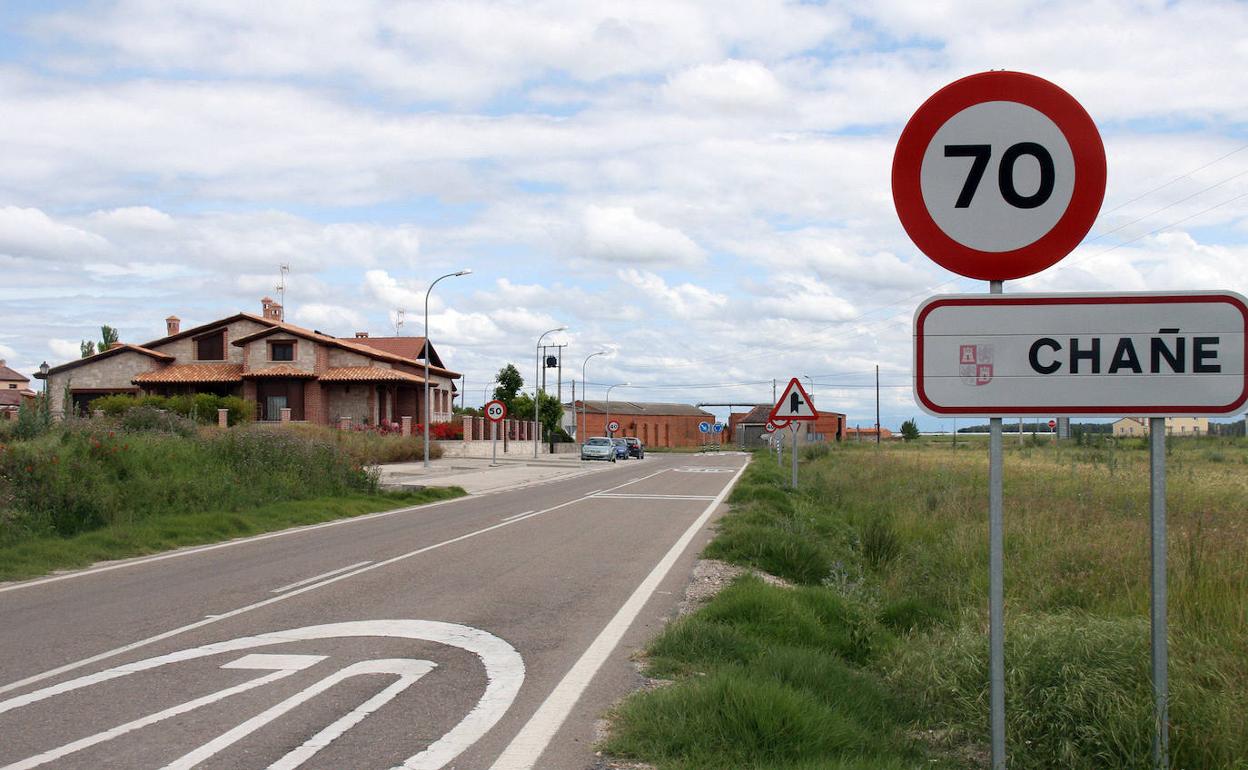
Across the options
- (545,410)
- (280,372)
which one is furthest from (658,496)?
(545,410)

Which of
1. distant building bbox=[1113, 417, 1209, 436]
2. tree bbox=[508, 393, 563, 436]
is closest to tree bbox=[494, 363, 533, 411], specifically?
tree bbox=[508, 393, 563, 436]

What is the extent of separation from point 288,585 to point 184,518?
6.66m

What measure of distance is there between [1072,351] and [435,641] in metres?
5.46

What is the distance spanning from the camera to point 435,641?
25.7 ft

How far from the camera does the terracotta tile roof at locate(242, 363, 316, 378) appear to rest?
2164 inches

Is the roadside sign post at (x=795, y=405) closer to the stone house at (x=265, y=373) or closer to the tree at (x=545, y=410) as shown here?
the stone house at (x=265, y=373)

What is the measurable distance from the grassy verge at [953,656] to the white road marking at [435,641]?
794 mm

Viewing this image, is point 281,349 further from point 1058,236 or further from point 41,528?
point 1058,236

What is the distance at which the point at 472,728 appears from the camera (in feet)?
18.4

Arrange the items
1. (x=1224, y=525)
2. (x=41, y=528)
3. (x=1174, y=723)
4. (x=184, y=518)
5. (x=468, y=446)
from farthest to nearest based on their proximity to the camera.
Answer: (x=468, y=446)
(x=184, y=518)
(x=41, y=528)
(x=1224, y=525)
(x=1174, y=723)

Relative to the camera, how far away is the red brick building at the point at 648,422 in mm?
123125

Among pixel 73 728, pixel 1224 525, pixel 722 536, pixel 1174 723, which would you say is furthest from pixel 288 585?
pixel 1224 525

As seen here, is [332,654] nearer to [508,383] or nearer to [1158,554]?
[1158,554]

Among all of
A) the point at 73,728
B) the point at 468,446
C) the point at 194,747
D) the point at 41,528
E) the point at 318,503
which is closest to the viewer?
the point at 194,747
